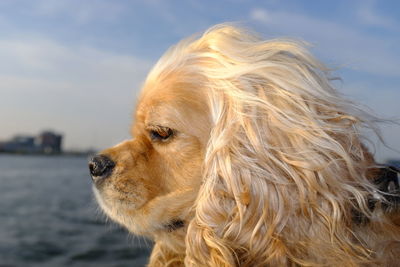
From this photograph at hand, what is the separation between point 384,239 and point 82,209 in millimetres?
25856

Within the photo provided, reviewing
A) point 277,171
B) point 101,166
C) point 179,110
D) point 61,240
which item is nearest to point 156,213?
point 101,166

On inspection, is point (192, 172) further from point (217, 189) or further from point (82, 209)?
point (82, 209)

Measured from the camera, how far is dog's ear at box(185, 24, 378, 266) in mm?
2256

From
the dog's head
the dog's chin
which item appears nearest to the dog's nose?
the dog's head

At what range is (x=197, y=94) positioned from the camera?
2.71m

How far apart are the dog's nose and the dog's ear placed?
24.2 inches

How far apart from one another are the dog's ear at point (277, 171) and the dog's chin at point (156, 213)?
0.57 ft

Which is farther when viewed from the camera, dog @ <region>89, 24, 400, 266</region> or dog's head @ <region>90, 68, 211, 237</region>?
dog's head @ <region>90, 68, 211, 237</region>

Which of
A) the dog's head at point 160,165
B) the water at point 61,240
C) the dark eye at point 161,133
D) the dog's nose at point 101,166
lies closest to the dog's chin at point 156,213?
the dog's head at point 160,165

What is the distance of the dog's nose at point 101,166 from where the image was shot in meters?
2.79

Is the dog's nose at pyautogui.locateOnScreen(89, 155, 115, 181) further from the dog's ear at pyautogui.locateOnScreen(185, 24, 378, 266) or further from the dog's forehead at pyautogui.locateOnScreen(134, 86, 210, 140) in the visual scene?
the dog's ear at pyautogui.locateOnScreen(185, 24, 378, 266)

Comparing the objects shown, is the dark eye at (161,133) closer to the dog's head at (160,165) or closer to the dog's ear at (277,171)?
the dog's head at (160,165)

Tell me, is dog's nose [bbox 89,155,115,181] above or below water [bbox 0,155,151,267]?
above

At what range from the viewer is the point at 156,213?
2.66m
